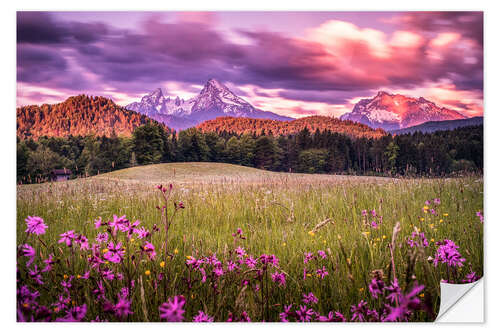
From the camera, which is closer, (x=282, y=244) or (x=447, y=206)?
(x=282, y=244)

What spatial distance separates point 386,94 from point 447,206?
1436 millimetres

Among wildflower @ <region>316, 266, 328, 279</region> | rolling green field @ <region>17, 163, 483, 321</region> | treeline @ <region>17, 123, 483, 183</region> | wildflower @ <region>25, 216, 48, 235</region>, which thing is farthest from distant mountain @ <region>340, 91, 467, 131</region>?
wildflower @ <region>25, 216, 48, 235</region>

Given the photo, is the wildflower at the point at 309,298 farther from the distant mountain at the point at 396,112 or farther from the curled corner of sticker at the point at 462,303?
the distant mountain at the point at 396,112

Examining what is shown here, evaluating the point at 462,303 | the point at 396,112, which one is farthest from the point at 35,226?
the point at 462,303

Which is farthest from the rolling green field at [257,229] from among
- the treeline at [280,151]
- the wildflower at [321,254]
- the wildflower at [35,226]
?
the wildflower at [35,226]

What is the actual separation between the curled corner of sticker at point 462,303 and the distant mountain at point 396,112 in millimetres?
1878

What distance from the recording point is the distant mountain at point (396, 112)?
3971mm

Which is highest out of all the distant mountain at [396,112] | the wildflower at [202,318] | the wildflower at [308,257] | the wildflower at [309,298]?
the distant mountain at [396,112]

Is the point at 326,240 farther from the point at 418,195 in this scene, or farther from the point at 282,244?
the point at 418,195

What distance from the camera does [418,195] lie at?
12.6 feet

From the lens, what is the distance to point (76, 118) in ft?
12.9

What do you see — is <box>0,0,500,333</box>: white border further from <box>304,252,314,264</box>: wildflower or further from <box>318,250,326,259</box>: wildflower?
<box>304,252,314,264</box>: wildflower

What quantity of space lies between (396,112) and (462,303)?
213 cm
